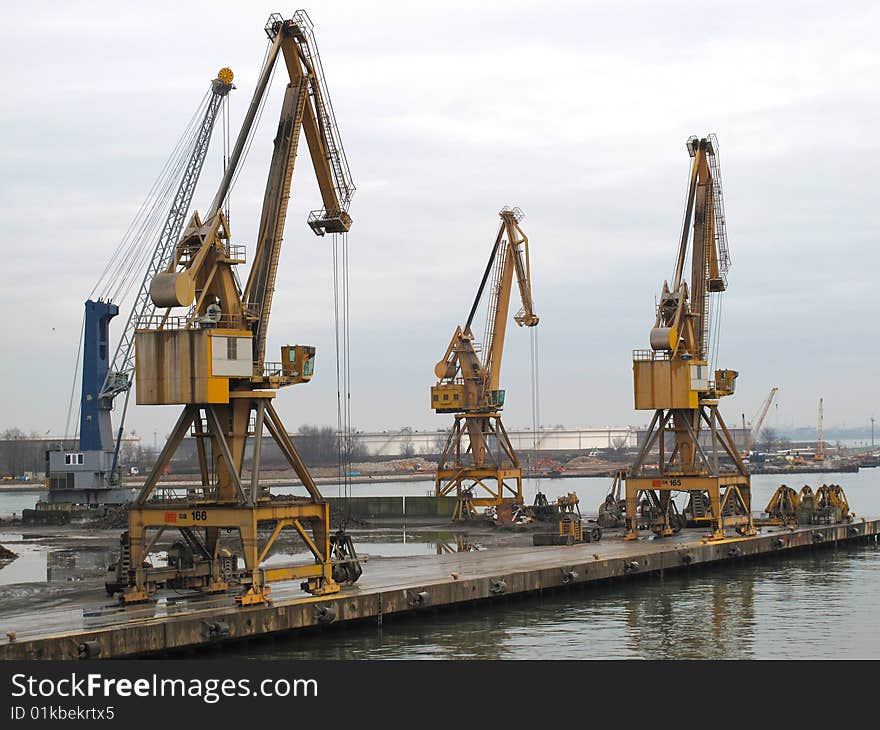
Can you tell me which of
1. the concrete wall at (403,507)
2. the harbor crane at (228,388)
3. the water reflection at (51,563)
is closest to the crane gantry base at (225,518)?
the harbor crane at (228,388)

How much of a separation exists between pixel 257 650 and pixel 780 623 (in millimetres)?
17642

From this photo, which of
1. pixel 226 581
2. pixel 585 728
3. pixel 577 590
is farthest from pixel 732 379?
pixel 585 728

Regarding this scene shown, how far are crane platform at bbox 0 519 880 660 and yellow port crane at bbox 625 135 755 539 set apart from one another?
2.17m

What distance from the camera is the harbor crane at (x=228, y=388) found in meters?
39.8

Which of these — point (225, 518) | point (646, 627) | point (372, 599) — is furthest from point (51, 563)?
point (646, 627)

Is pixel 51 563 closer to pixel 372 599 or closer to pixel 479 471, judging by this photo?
pixel 372 599

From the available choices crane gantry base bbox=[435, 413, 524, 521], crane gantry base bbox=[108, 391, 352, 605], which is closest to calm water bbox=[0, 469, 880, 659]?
crane gantry base bbox=[108, 391, 352, 605]

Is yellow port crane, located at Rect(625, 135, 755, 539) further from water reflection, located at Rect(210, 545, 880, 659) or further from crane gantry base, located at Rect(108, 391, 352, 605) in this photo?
crane gantry base, located at Rect(108, 391, 352, 605)

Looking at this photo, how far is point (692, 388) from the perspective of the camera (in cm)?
6212

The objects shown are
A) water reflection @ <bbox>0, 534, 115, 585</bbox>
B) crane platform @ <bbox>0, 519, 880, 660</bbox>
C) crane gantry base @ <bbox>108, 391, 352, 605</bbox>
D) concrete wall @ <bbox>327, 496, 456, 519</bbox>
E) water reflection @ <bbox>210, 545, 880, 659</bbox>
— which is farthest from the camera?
concrete wall @ <bbox>327, 496, 456, 519</bbox>

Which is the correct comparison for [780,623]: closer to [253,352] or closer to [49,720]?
[253,352]

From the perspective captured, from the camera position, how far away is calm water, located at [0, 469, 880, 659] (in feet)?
127

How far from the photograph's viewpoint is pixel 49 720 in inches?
931

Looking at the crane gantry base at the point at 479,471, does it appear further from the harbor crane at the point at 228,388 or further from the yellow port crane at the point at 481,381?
the harbor crane at the point at 228,388
